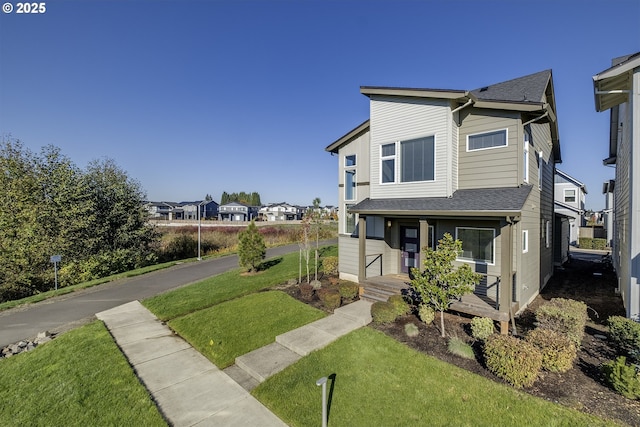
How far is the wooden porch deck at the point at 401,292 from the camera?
7.06 metres

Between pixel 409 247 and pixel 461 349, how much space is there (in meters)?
5.22

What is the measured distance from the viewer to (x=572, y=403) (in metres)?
4.51

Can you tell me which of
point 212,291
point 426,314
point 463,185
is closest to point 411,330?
point 426,314

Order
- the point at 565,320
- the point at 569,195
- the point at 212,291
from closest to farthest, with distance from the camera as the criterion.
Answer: the point at 565,320, the point at 212,291, the point at 569,195

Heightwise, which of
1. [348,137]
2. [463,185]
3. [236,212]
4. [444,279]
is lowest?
[444,279]

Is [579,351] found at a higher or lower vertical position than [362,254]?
lower

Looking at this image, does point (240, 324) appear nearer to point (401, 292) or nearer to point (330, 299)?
point (330, 299)

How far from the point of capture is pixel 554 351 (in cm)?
534

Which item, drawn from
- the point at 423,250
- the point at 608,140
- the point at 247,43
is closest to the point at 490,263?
the point at 423,250

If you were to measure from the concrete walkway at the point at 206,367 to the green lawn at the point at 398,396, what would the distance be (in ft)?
1.21

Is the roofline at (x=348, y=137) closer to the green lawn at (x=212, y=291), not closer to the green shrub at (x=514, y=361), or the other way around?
the green lawn at (x=212, y=291)

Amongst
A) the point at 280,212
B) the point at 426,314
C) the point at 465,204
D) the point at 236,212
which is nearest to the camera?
the point at 426,314

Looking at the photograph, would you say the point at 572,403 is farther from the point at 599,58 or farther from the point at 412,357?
the point at 599,58

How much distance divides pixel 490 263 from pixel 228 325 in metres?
8.20
